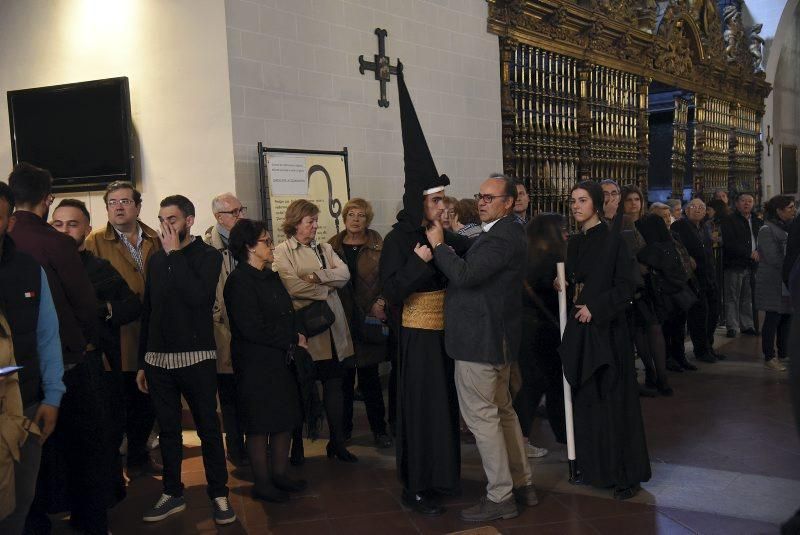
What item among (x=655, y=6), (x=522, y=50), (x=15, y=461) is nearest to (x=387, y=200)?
(x=522, y=50)

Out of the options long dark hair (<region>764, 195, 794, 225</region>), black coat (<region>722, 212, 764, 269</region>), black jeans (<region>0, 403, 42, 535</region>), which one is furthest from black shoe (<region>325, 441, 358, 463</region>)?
black coat (<region>722, 212, 764, 269</region>)

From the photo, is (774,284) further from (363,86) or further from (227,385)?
(227,385)

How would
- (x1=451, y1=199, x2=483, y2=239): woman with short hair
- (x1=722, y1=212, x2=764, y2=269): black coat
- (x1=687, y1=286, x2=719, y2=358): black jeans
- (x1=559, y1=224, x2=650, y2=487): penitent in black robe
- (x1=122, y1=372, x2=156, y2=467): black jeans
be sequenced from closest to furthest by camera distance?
(x1=559, y1=224, x2=650, y2=487): penitent in black robe, (x1=122, y1=372, x2=156, y2=467): black jeans, (x1=451, y1=199, x2=483, y2=239): woman with short hair, (x1=687, y1=286, x2=719, y2=358): black jeans, (x1=722, y1=212, x2=764, y2=269): black coat

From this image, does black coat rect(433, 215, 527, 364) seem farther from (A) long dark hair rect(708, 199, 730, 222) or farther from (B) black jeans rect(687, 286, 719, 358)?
(A) long dark hair rect(708, 199, 730, 222)

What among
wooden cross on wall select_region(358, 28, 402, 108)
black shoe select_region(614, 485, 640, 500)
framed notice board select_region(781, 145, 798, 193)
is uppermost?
wooden cross on wall select_region(358, 28, 402, 108)

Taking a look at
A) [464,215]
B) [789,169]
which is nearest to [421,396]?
[464,215]

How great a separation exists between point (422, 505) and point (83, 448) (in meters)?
1.55

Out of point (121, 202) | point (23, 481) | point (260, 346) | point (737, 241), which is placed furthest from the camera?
point (737, 241)

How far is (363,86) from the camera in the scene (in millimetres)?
6852

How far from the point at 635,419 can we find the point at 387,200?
11.7 ft

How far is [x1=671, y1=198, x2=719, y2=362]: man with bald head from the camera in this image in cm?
713

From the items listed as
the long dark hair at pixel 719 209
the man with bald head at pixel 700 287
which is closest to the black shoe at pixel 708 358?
the man with bald head at pixel 700 287

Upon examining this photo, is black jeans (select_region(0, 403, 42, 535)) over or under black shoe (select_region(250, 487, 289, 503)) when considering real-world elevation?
over

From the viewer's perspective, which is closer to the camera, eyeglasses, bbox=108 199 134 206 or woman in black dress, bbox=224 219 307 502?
woman in black dress, bbox=224 219 307 502
